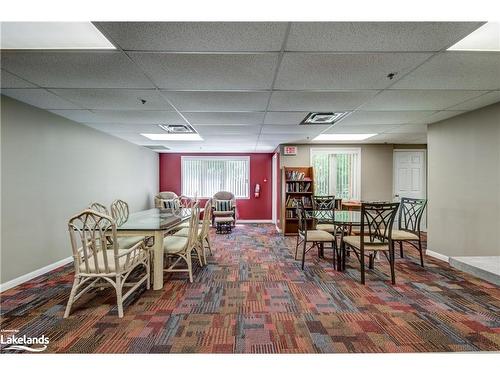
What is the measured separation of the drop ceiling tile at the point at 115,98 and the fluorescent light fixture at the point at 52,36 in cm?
85

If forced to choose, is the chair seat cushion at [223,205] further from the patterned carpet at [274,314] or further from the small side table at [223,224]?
the patterned carpet at [274,314]

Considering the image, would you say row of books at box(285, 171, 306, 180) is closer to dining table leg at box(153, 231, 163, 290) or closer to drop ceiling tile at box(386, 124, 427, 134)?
drop ceiling tile at box(386, 124, 427, 134)

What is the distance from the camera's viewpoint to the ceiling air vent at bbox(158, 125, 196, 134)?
14.6 feet

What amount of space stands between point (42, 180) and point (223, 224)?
158 inches

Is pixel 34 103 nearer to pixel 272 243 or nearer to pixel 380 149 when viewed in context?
pixel 272 243

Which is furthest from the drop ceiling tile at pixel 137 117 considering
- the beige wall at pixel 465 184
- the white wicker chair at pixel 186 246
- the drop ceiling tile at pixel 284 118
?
the beige wall at pixel 465 184

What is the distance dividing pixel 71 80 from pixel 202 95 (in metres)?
1.29

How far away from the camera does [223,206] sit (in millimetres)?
6965

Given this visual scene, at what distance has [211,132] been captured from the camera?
4.86 meters

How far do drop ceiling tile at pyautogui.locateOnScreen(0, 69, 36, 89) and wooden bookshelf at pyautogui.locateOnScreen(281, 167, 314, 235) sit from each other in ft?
15.8

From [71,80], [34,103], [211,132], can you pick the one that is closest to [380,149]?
[211,132]

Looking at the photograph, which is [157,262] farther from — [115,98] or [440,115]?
[440,115]

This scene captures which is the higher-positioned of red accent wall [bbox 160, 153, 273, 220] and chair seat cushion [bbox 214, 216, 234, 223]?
red accent wall [bbox 160, 153, 273, 220]

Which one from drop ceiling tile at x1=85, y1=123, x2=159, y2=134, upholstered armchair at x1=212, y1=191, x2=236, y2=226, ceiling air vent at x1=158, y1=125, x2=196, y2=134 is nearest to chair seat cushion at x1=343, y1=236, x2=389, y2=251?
ceiling air vent at x1=158, y1=125, x2=196, y2=134
